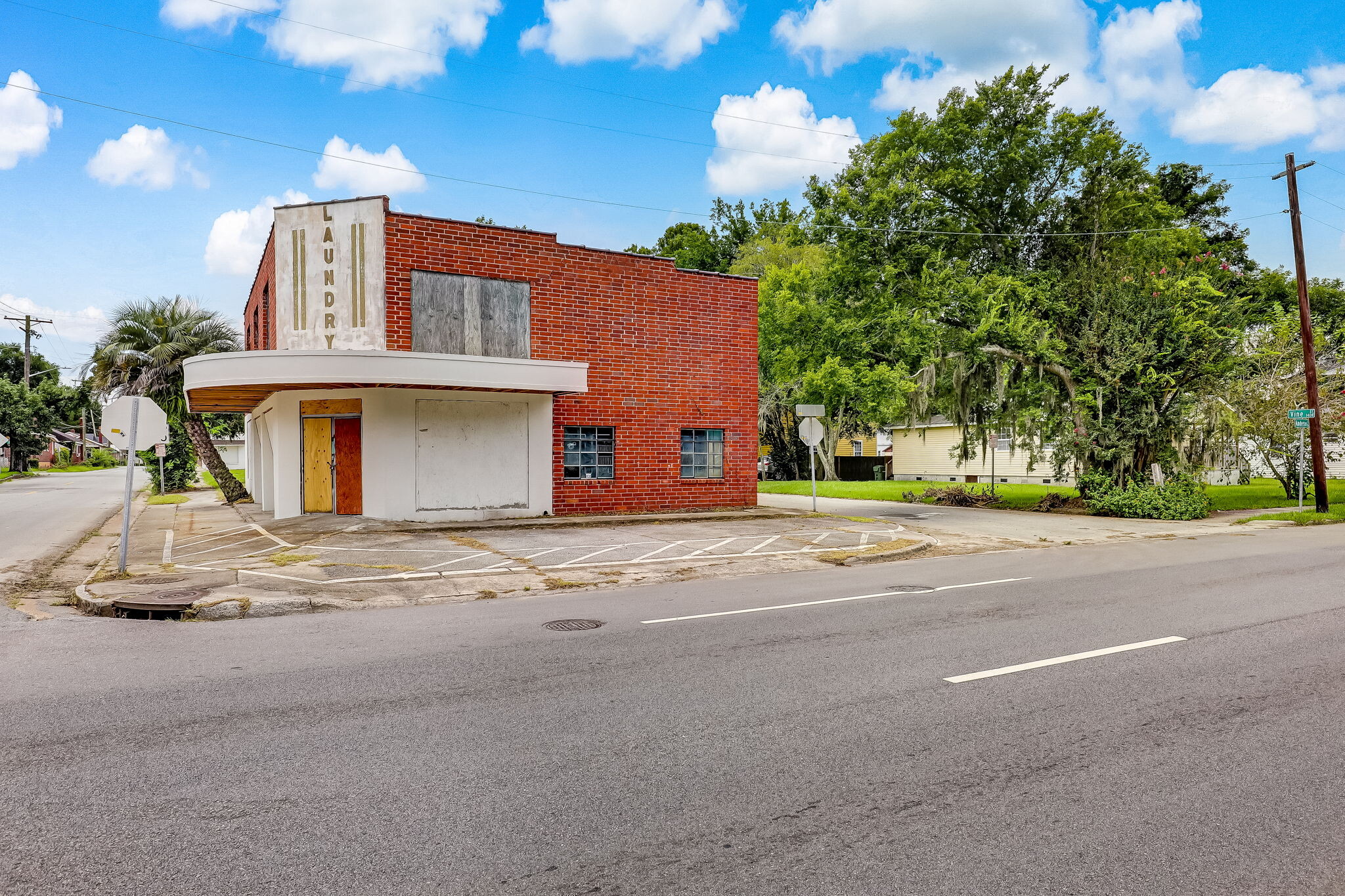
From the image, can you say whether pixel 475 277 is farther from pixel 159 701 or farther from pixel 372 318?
pixel 159 701

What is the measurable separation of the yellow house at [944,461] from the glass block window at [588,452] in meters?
24.8

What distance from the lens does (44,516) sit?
2362 cm

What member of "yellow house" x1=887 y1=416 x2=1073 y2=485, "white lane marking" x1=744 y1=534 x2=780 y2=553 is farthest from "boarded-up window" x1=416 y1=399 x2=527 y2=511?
"yellow house" x1=887 y1=416 x2=1073 y2=485

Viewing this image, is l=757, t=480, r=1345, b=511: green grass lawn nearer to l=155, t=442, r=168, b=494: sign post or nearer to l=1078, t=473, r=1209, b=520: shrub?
l=1078, t=473, r=1209, b=520: shrub

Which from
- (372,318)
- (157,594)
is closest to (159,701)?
(157,594)

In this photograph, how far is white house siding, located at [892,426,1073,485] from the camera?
42.8 meters

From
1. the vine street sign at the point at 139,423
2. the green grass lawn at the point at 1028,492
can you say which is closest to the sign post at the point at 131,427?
the vine street sign at the point at 139,423

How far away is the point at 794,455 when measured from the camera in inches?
1836

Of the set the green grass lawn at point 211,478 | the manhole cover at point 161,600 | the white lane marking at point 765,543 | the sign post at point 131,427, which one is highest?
the sign post at point 131,427

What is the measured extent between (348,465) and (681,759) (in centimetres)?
1640

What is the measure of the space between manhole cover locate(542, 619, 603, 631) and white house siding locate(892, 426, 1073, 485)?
3502cm

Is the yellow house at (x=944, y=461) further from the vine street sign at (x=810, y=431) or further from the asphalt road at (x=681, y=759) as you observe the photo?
the asphalt road at (x=681, y=759)

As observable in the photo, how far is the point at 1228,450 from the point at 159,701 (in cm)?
2898

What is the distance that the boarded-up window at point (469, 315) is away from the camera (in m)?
18.2
